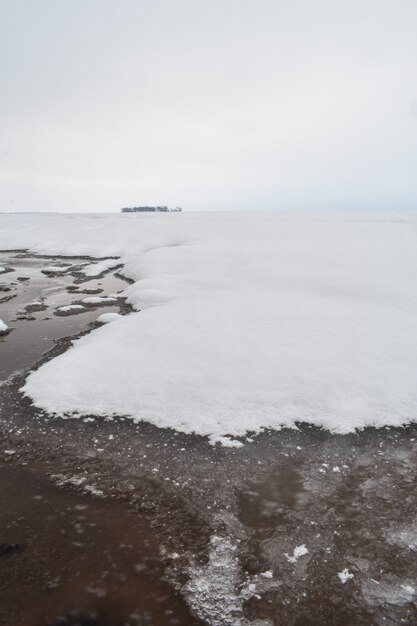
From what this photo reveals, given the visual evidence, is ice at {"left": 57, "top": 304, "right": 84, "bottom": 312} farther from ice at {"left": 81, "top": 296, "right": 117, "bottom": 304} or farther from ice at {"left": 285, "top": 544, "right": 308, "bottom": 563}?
ice at {"left": 285, "top": 544, "right": 308, "bottom": 563}

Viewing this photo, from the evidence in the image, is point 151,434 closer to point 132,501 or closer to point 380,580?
point 132,501

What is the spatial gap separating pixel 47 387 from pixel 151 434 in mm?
2657

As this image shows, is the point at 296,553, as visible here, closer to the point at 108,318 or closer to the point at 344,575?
the point at 344,575

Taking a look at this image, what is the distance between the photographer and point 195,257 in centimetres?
2048

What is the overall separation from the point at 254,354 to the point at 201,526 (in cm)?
441

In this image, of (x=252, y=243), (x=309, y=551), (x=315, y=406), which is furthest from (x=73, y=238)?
(x=309, y=551)

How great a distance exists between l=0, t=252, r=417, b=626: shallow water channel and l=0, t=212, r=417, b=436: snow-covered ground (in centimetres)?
47

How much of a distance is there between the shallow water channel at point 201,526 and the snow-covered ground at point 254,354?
47 centimetres

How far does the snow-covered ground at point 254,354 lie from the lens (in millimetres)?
6703

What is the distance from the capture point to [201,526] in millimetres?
4469

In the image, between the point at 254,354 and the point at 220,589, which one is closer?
the point at 220,589

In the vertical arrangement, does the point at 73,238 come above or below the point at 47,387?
above

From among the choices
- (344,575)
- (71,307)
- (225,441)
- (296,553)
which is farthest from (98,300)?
(344,575)

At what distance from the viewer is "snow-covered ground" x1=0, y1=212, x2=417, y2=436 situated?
670cm
